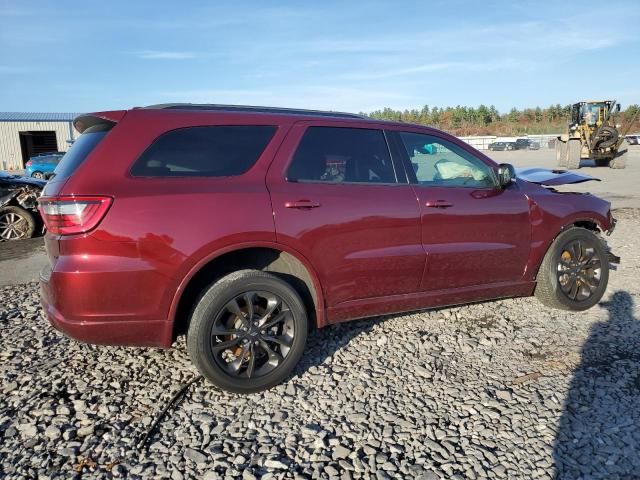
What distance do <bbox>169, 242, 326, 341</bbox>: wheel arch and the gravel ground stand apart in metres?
0.46

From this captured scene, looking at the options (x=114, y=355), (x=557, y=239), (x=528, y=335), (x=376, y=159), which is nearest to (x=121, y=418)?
(x=114, y=355)

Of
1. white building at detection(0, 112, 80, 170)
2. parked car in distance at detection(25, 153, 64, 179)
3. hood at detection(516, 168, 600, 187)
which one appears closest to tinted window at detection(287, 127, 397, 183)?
hood at detection(516, 168, 600, 187)

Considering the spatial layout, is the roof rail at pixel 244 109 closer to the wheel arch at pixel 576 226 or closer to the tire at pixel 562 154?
the wheel arch at pixel 576 226

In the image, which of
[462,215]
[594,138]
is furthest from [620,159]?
[462,215]

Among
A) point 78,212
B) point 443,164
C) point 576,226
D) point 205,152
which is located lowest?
point 576,226

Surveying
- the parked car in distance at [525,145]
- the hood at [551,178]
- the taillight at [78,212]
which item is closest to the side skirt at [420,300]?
the hood at [551,178]

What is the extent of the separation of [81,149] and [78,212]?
537 mm

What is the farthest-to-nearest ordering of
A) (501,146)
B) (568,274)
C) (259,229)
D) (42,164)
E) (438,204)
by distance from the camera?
1. (501,146)
2. (42,164)
3. (568,274)
4. (438,204)
5. (259,229)

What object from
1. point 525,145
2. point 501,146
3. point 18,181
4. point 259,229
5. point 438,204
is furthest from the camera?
point 525,145

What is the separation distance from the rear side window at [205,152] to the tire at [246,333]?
70cm

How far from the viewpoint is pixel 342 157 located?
3467 mm

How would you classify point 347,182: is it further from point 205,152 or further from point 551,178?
point 551,178

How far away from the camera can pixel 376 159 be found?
142 inches

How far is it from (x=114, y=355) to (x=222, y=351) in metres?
1.07
